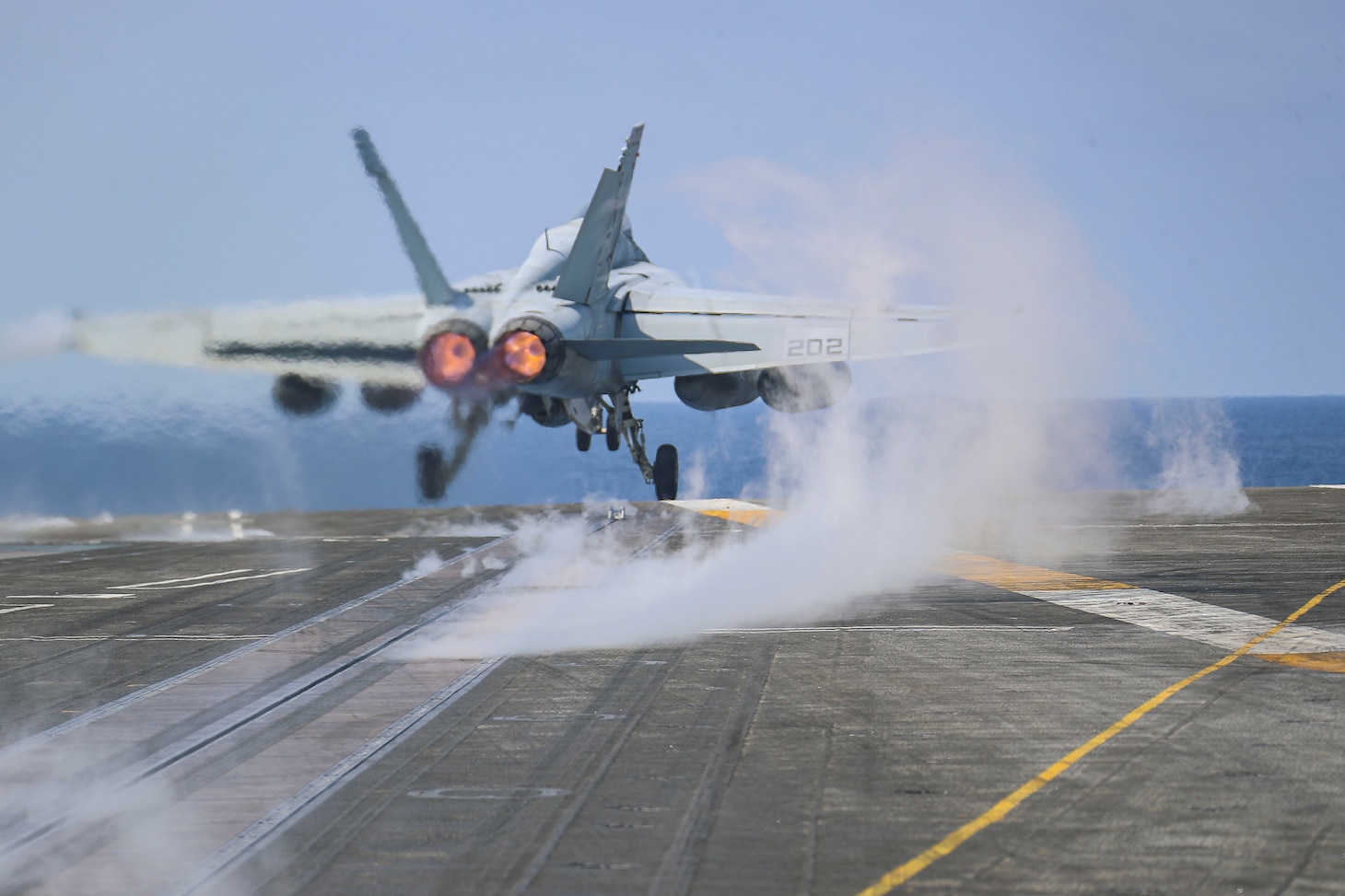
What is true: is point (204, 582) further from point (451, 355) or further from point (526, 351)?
point (526, 351)

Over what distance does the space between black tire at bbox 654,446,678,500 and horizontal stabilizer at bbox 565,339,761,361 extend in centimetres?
1068

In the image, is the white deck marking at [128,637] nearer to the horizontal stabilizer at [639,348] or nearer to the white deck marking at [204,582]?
the white deck marking at [204,582]

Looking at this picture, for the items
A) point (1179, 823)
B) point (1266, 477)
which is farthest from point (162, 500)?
point (1266, 477)

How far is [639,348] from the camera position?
31.0 metres

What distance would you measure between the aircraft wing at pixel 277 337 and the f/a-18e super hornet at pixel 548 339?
0.03m

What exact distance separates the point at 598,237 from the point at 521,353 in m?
3.40

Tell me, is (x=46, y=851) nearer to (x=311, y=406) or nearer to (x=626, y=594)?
(x=626, y=594)

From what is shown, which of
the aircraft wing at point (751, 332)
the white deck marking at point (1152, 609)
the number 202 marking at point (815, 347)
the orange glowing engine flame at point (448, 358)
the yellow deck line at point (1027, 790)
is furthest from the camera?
the number 202 marking at point (815, 347)

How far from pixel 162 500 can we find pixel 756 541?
16.5 metres

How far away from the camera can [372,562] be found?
29844mm

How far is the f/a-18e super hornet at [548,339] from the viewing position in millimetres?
25797

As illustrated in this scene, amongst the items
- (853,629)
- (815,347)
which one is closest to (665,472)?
(815,347)

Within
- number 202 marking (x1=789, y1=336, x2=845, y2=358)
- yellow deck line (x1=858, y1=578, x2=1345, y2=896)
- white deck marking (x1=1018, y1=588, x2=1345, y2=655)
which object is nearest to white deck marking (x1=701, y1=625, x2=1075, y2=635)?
white deck marking (x1=1018, y1=588, x2=1345, y2=655)

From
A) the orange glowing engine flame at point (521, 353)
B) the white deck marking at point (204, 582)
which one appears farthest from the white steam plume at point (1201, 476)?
the white deck marking at point (204, 582)
